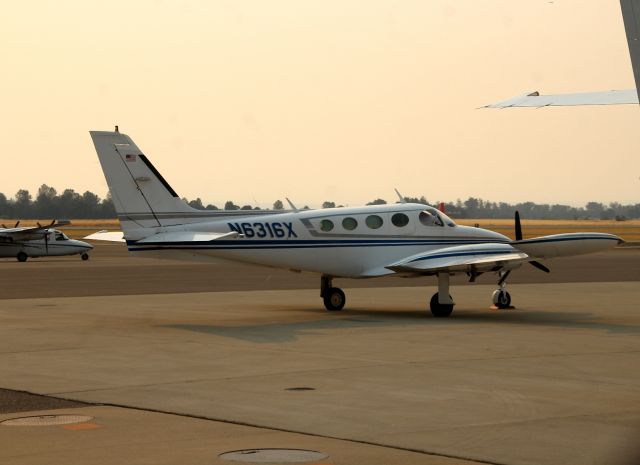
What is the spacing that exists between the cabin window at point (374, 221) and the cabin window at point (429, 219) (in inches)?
37.7

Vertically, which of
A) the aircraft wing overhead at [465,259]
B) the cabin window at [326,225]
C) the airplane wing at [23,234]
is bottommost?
the aircraft wing overhead at [465,259]

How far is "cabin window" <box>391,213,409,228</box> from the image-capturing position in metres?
26.1

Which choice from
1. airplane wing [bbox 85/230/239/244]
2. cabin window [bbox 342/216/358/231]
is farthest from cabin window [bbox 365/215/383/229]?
airplane wing [bbox 85/230/239/244]

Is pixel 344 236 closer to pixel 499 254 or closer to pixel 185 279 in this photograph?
pixel 499 254

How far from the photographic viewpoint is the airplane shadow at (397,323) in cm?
2162

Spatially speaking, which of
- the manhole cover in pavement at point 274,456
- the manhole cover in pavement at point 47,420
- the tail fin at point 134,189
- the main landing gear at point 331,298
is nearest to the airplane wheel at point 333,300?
the main landing gear at point 331,298

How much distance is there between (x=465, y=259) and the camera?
2447 centimetres

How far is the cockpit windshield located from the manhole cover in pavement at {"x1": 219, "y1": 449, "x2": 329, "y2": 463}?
53.4 ft

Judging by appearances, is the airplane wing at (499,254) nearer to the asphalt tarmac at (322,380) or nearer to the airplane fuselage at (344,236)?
the airplane fuselage at (344,236)

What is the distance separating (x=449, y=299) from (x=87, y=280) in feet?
63.3

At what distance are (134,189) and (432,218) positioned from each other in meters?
6.84

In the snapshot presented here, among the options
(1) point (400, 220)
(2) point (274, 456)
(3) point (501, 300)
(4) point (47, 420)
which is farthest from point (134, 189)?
(2) point (274, 456)

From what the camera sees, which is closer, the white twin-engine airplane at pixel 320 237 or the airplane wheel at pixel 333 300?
the white twin-engine airplane at pixel 320 237

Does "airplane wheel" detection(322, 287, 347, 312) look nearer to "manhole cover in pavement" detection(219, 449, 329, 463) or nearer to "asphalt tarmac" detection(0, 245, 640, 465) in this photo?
"asphalt tarmac" detection(0, 245, 640, 465)
